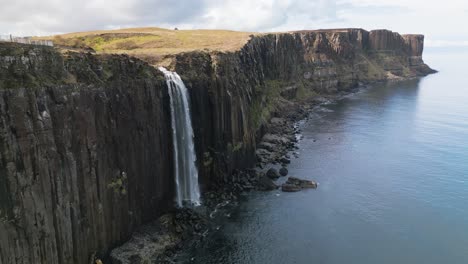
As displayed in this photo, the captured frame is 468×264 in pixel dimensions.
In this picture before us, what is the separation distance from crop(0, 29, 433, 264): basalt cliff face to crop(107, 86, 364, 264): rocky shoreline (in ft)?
5.33

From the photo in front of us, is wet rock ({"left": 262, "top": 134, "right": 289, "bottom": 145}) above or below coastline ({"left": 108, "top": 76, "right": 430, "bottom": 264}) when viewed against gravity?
above

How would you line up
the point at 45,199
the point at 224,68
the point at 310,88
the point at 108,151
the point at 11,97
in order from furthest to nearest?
1. the point at 310,88
2. the point at 224,68
3. the point at 108,151
4. the point at 45,199
5. the point at 11,97

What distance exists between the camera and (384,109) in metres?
129

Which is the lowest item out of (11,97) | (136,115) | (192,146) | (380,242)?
(380,242)

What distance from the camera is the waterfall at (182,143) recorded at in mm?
50344

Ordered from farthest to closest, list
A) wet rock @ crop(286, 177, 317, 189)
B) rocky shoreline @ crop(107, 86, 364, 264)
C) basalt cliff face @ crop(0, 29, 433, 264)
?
wet rock @ crop(286, 177, 317, 189), rocky shoreline @ crop(107, 86, 364, 264), basalt cliff face @ crop(0, 29, 433, 264)

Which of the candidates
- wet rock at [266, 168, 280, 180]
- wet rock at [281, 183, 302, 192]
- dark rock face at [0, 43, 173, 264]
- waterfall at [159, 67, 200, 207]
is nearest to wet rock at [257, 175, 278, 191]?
wet rock at [281, 183, 302, 192]

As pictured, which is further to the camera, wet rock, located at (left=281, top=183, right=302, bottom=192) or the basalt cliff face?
wet rock, located at (left=281, top=183, right=302, bottom=192)

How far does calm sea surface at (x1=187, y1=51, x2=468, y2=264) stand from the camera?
43.2 metres

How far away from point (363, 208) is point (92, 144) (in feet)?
121

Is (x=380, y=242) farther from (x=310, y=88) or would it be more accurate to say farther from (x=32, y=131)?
(x=310, y=88)

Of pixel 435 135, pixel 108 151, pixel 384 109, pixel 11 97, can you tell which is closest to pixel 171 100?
pixel 108 151

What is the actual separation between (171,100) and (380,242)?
2997 cm

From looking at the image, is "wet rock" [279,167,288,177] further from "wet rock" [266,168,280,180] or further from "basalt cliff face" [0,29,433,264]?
"basalt cliff face" [0,29,433,264]
